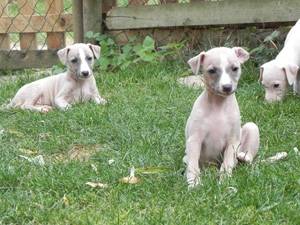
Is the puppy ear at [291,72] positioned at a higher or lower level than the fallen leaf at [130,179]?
lower

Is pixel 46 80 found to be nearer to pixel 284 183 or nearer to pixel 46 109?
pixel 46 109

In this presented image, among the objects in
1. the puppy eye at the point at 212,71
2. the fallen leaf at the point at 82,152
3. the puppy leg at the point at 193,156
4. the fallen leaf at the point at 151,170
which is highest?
the puppy eye at the point at 212,71

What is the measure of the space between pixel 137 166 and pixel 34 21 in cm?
452

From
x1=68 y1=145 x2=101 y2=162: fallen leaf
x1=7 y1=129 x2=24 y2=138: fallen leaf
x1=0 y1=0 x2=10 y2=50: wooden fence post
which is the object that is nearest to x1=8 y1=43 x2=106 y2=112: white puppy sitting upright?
x1=7 y1=129 x2=24 y2=138: fallen leaf

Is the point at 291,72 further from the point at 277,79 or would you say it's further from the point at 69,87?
the point at 69,87

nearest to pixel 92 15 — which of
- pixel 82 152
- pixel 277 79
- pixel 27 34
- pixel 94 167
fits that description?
pixel 27 34

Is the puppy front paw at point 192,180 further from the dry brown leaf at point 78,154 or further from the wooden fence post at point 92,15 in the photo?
the wooden fence post at point 92,15

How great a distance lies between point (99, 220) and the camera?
3246 millimetres

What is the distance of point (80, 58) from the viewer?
6.14 meters

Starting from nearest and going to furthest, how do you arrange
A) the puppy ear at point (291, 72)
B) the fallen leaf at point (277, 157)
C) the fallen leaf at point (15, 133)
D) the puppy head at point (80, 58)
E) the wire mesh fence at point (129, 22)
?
the fallen leaf at point (277, 157), the fallen leaf at point (15, 133), the puppy ear at point (291, 72), the puppy head at point (80, 58), the wire mesh fence at point (129, 22)

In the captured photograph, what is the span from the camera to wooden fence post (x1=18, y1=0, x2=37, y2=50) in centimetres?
816

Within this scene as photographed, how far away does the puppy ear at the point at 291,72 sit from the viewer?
5.83 meters

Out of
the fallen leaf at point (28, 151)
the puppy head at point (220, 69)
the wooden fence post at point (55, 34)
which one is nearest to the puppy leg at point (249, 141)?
the puppy head at point (220, 69)

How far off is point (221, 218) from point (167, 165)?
93cm
